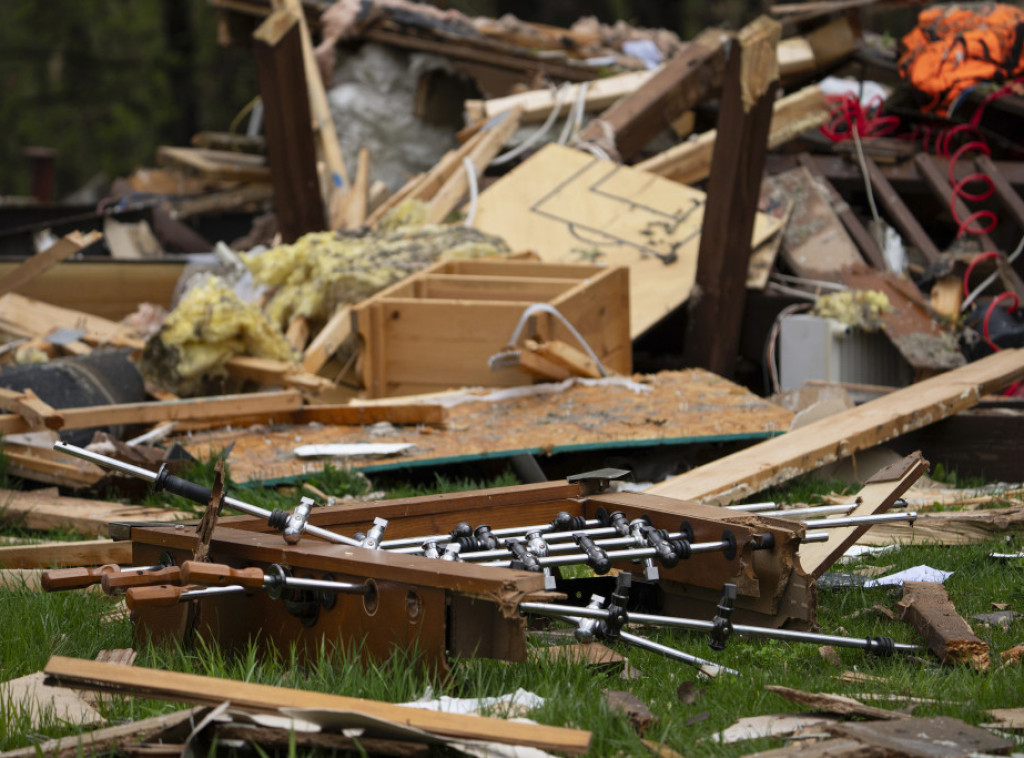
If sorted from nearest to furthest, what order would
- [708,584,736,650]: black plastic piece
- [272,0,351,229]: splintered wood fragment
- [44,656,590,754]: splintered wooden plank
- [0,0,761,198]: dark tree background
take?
[44,656,590,754]: splintered wooden plank < [708,584,736,650]: black plastic piece < [272,0,351,229]: splintered wood fragment < [0,0,761,198]: dark tree background

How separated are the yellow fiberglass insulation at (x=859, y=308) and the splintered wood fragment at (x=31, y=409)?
167 inches

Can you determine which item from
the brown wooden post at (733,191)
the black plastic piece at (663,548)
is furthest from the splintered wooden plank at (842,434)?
the brown wooden post at (733,191)

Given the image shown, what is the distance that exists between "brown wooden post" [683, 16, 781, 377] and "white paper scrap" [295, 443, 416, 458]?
2.55 m

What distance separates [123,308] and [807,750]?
293 inches

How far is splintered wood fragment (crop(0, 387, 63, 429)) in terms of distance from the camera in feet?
16.3

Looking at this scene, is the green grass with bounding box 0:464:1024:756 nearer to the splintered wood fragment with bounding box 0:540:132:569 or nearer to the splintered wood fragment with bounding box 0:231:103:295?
the splintered wood fragment with bounding box 0:540:132:569

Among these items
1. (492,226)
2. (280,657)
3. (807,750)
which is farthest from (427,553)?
(492,226)

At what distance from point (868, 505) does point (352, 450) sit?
7.88 feet

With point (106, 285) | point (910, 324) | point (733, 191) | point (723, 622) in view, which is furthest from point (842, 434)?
point (106, 285)

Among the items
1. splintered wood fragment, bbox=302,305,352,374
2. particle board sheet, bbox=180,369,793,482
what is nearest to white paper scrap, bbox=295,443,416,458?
particle board sheet, bbox=180,369,793,482

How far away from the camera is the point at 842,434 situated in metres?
4.93

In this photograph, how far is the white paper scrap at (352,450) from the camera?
5062mm

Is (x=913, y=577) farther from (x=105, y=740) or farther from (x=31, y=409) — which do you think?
(x=31, y=409)

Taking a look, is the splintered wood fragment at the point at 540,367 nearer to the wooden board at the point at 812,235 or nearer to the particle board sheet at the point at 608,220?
the particle board sheet at the point at 608,220
